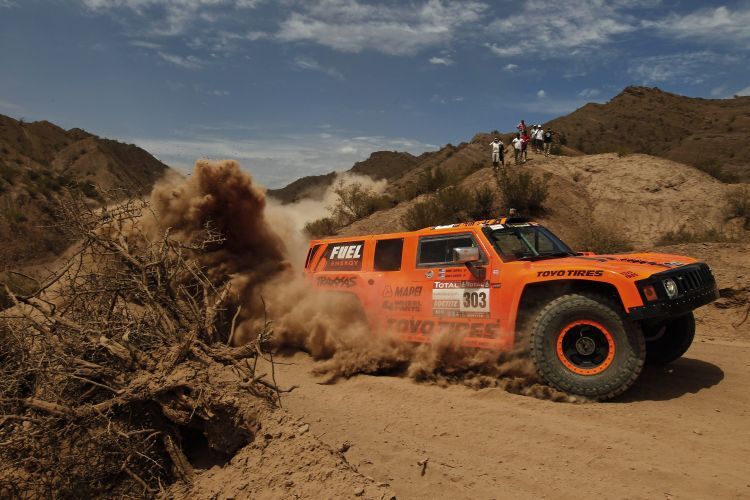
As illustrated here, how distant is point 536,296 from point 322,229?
15842 millimetres

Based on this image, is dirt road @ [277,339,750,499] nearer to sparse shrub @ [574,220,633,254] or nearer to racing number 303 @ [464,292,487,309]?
racing number 303 @ [464,292,487,309]

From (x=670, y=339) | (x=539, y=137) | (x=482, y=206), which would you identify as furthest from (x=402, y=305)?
(x=539, y=137)

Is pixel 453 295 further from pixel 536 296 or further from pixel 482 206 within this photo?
pixel 482 206

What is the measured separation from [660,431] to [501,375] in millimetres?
1819

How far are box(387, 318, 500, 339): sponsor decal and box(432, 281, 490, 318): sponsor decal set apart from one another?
11 centimetres

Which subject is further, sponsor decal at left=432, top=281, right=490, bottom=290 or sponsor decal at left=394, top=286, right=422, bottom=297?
sponsor decal at left=394, top=286, right=422, bottom=297

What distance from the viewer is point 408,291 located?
6.58 m

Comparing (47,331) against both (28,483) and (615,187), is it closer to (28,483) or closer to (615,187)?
(28,483)

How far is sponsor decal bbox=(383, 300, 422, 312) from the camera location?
21.2ft

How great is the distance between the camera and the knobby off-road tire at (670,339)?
5.87 meters

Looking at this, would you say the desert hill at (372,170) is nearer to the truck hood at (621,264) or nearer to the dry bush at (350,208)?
the dry bush at (350,208)

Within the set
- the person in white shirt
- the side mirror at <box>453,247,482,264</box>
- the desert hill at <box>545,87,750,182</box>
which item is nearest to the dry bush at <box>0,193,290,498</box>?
the side mirror at <box>453,247,482,264</box>

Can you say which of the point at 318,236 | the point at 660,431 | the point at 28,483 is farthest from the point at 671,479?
the point at 318,236

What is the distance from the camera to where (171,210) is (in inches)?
350
